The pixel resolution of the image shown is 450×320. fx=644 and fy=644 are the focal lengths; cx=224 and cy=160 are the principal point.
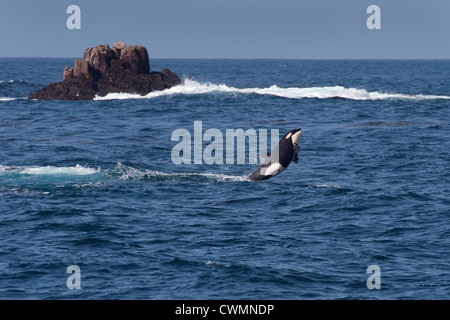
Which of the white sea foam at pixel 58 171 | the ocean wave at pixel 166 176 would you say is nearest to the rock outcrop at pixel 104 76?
the white sea foam at pixel 58 171

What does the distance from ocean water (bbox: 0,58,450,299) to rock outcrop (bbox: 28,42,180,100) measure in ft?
88.5

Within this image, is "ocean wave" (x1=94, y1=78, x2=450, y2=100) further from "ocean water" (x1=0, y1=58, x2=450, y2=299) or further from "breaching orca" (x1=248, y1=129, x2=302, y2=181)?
"breaching orca" (x1=248, y1=129, x2=302, y2=181)

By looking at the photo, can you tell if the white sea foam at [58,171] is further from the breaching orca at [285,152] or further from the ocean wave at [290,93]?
the ocean wave at [290,93]

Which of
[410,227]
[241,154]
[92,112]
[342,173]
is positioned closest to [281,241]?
[410,227]

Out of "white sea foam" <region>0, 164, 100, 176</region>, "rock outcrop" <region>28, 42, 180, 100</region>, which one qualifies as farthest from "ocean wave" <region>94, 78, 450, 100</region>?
"white sea foam" <region>0, 164, 100, 176</region>

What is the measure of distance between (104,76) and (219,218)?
60.7 metres

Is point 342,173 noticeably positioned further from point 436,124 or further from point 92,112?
point 92,112

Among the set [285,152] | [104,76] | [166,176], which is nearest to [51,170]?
[166,176]

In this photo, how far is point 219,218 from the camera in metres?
26.8

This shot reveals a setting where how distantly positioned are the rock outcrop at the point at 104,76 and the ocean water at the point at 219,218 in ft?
88.5

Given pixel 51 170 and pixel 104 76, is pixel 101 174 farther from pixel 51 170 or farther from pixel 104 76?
pixel 104 76

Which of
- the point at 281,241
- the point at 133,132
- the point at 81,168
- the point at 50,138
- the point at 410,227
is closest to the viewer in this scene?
the point at 281,241

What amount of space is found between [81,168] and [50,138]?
13382mm
